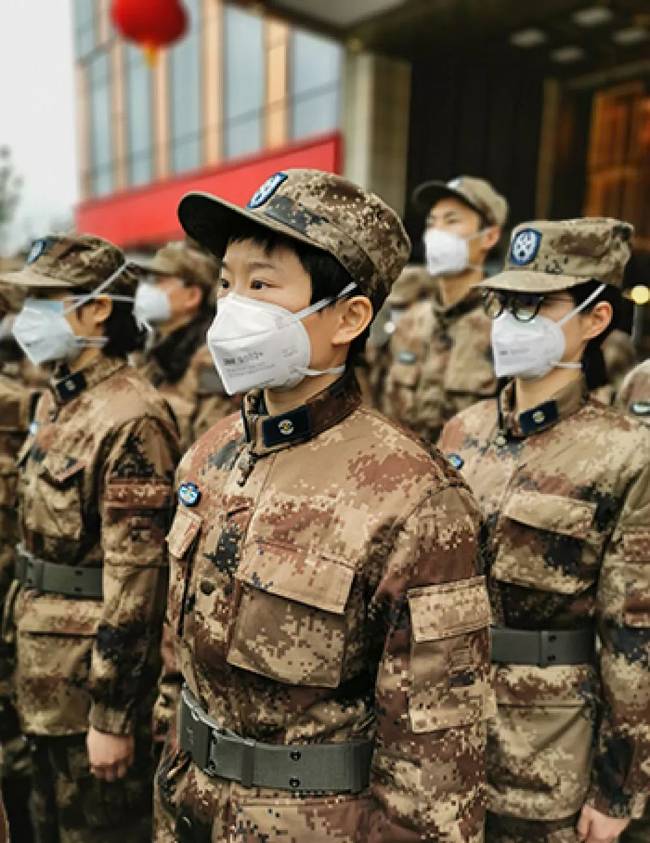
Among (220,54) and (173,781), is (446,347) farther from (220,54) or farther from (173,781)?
(220,54)

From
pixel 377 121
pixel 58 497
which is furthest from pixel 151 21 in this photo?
pixel 58 497

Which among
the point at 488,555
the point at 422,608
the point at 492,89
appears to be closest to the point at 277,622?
the point at 422,608

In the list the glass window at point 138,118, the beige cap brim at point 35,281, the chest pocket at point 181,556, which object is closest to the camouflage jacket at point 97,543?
the beige cap brim at point 35,281

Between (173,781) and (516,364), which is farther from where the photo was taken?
(516,364)

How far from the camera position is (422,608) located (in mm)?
1312

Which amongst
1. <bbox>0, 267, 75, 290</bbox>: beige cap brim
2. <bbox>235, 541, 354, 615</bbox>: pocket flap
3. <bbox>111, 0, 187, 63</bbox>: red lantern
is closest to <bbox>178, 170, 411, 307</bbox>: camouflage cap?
<bbox>235, 541, 354, 615</bbox>: pocket flap

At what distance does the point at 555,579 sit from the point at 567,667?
26cm

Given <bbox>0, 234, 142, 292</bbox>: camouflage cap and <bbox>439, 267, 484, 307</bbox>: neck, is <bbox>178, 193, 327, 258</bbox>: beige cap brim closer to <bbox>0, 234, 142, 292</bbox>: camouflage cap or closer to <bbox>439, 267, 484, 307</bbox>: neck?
<bbox>0, 234, 142, 292</bbox>: camouflage cap

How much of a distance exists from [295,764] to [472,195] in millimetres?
3341

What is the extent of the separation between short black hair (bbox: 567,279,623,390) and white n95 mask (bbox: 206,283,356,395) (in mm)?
1039

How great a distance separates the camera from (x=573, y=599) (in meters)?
2.05

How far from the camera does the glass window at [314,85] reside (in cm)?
1123

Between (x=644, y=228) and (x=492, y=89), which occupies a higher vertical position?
(x=492, y=89)

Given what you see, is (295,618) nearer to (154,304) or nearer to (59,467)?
(59,467)
